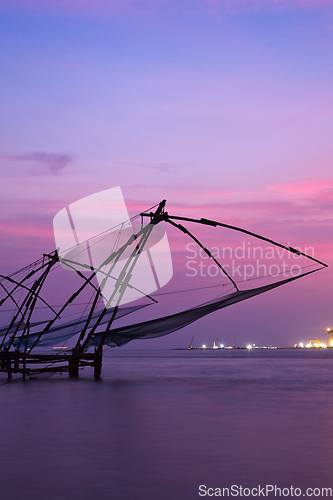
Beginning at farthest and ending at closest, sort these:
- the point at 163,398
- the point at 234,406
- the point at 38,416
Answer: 1. the point at 163,398
2. the point at 234,406
3. the point at 38,416

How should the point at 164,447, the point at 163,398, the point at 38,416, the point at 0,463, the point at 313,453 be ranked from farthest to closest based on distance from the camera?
the point at 163,398 → the point at 38,416 → the point at 164,447 → the point at 313,453 → the point at 0,463

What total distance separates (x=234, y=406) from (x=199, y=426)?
13.0ft

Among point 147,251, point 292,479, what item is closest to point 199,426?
point 292,479

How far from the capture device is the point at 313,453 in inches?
341

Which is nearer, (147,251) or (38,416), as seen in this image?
(38,416)

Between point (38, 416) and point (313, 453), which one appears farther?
point (38, 416)

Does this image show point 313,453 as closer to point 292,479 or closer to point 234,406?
point 292,479

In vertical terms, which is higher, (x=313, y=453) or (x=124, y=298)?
(x=124, y=298)

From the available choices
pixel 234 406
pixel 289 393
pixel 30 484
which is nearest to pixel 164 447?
pixel 30 484

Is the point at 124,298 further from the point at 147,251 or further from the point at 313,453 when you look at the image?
the point at 313,453

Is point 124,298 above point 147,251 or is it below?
below

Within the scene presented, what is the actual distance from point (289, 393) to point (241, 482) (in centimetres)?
1470

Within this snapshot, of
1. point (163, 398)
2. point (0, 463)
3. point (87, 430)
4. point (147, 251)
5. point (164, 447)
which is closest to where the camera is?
point (0, 463)

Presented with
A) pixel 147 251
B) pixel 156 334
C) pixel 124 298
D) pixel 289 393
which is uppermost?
pixel 147 251
